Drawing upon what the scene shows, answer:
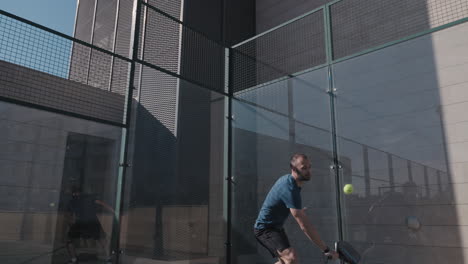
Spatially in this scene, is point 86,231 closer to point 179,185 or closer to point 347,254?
point 179,185

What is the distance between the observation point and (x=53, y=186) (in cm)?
312

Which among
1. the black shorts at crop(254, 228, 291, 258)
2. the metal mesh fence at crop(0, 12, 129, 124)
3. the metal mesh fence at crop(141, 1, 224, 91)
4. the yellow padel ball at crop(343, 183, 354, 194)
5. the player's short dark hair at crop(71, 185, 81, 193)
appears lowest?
the black shorts at crop(254, 228, 291, 258)

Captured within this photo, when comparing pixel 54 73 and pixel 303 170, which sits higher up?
pixel 54 73

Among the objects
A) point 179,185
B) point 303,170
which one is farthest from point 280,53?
point 303,170

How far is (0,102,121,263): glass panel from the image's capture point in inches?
114

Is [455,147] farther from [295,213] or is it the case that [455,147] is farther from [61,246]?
[61,246]

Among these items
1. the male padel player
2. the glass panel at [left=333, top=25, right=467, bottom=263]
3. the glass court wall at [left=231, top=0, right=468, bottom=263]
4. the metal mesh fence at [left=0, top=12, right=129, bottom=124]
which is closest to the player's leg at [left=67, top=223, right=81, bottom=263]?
the metal mesh fence at [left=0, top=12, right=129, bottom=124]

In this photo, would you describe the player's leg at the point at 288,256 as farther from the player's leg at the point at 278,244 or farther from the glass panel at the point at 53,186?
the glass panel at the point at 53,186

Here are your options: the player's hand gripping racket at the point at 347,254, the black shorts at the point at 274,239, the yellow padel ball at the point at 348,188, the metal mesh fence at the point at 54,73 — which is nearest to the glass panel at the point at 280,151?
the yellow padel ball at the point at 348,188

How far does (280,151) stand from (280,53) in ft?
3.76

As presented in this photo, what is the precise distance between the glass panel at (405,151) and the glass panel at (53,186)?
217cm

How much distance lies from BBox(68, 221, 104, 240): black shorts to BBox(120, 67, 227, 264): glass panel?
200 millimetres

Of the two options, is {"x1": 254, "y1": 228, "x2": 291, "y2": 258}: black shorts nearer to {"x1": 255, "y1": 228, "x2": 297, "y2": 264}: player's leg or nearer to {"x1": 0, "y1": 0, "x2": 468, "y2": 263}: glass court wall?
{"x1": 255, "y1": 228, "x2": 297, "y2": 264}: player's leg

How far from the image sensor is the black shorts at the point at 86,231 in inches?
123
